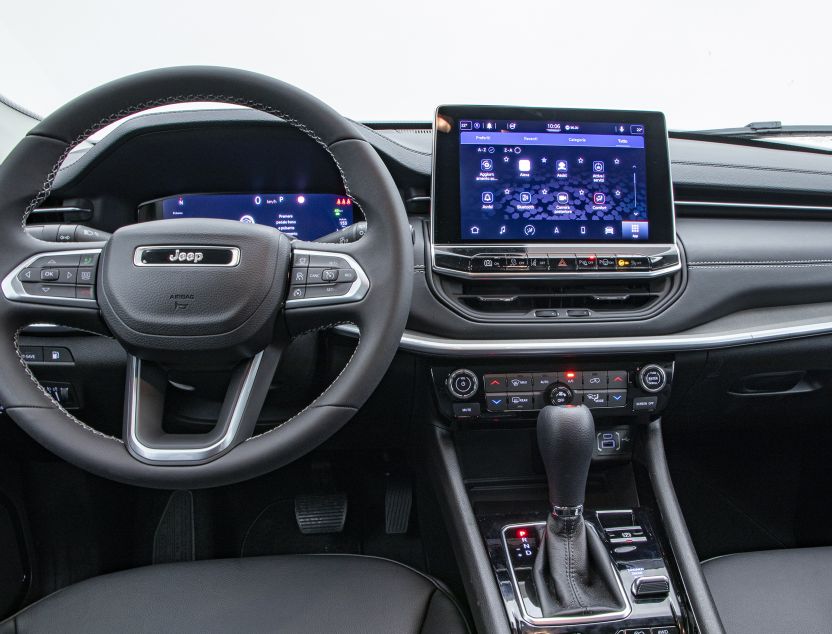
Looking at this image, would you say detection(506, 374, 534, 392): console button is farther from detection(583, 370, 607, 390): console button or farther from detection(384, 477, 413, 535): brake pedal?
detection(384, 477, 413, 535): brake pedal

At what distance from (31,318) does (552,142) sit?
36.7 inches

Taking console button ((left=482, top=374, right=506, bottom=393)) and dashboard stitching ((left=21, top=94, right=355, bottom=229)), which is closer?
dashboard stitching ((left=21, top=94, right=355, bottom=229))

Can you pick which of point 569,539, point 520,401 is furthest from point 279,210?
point 569,539

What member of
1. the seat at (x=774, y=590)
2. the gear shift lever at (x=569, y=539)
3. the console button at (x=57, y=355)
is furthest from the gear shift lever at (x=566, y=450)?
the console button at (x=57, y=355)

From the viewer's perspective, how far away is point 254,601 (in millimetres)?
1170

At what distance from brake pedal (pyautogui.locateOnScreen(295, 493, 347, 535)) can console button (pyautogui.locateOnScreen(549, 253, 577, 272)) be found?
35.3 inches

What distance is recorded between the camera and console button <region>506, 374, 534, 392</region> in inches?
50.5

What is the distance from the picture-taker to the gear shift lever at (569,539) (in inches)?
44.3

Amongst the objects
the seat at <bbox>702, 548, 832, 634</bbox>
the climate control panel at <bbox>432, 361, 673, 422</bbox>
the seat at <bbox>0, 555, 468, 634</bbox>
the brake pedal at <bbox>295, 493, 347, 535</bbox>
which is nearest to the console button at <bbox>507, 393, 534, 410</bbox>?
the climate control panel at <bbox>432, 361, 673, 422</bbox>

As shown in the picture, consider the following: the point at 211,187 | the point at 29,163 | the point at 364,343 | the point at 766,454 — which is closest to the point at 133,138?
the point at 211,187

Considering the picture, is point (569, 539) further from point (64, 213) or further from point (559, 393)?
point (64, 213)

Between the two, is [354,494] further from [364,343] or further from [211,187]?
[364,343]

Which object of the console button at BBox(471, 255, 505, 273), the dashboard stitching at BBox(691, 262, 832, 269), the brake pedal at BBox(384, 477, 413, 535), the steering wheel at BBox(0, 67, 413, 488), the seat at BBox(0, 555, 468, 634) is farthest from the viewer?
the brake pedal at BBox(384, 477, 413, 535)

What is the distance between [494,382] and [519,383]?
5cm
